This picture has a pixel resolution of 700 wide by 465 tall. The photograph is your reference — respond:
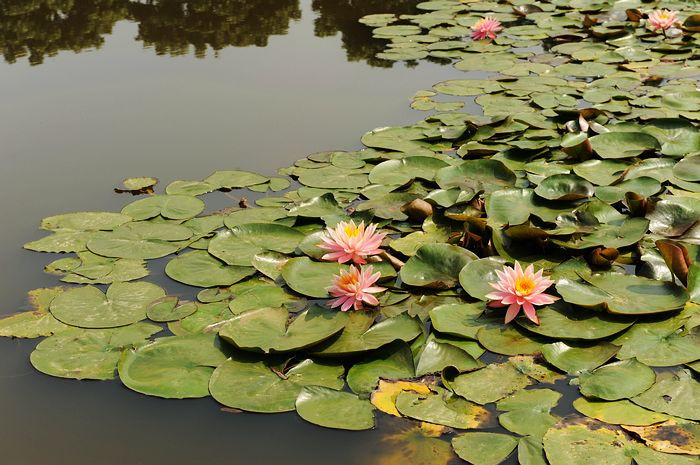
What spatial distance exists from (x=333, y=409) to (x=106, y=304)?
3.91 ft

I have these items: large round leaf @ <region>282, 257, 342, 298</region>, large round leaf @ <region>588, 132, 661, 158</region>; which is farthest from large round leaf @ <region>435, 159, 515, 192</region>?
large round leaf @ <region>282, 257, 342, 298</region>

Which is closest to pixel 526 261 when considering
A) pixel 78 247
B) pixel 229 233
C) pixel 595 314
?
pixel 595 314

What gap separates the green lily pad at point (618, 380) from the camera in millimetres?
2396

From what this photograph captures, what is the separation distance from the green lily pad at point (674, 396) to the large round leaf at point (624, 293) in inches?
11.9

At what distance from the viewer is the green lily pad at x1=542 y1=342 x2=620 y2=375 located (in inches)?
100

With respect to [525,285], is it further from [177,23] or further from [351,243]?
[177,23]

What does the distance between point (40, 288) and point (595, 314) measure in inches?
92.8

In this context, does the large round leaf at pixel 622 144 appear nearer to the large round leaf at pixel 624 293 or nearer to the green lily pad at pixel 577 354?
the large round leaf at pixel 624 293

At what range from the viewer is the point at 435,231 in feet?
11.3

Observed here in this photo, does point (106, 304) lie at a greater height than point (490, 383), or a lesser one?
greater

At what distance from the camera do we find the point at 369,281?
2.88 meters

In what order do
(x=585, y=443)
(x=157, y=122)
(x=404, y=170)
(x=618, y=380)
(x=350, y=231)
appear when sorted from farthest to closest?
1. (x=157, y=122)
2. (x=404, y=170)
3. (x=350, y=231)
4. (x=618, y=380)
5. (x=585, y=443)

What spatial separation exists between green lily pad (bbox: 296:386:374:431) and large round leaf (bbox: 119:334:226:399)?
0.37 m

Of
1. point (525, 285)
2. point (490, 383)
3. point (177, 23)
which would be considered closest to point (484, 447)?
point (490, 383)
